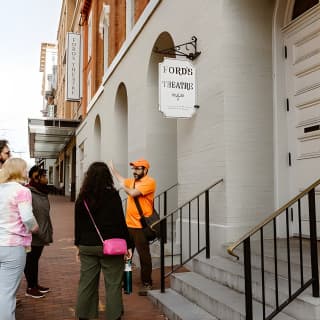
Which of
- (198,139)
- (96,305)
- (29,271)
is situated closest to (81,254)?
(96,305)

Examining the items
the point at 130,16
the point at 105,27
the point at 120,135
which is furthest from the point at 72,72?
the point at 130,16

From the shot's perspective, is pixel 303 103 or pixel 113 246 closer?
pixel 113 246

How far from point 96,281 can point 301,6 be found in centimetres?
504

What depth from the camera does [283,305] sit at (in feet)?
11.3

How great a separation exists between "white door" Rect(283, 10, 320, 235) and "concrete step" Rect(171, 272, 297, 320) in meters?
1.87

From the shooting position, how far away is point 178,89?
670cm

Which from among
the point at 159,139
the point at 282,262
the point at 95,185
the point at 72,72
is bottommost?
the point at 282,262

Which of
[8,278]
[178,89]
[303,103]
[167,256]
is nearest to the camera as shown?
[8,278]

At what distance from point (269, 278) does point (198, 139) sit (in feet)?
10.3

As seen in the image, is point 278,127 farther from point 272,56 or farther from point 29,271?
point 29,271

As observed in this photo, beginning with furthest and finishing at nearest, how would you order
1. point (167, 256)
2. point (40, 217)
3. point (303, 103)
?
point (167, 256) → point (303, 103) → point (40, 217)

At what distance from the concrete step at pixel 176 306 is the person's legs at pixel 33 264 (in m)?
1.62

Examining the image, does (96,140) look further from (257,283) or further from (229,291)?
(257,283)

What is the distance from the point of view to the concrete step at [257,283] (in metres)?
3.41
